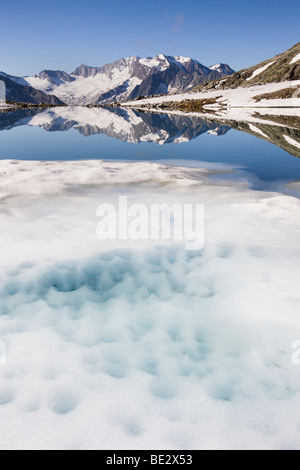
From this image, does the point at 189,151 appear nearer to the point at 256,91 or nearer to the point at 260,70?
the point at 256,91

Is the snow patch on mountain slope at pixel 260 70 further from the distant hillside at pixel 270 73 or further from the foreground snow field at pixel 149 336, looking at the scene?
the foreground snow field at pixel 149 336

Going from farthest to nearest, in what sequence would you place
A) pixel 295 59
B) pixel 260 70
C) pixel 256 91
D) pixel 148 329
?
pixel 260 70, pixel 295 59, pixel 256 91, pixel 148 329

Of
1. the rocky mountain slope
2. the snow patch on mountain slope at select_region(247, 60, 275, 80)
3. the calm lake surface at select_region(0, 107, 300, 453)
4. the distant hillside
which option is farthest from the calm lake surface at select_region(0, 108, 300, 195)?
the snow patch on mountain slope at select_region(247, 60, 275, 80)

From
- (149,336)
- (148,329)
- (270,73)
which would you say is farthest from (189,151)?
(270,73)

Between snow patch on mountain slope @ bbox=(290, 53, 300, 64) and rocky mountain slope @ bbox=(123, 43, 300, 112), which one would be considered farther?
snow patch on mountain slope @ bbox=(290, 53, 300, 64)

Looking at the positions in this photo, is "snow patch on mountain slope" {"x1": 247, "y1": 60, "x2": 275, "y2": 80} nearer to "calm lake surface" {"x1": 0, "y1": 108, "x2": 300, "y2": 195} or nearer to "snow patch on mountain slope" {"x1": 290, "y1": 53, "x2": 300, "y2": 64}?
"snow patch on mountain slope" {"x1": 290, "y1": 53, "x2": 300, "y2": 64}
